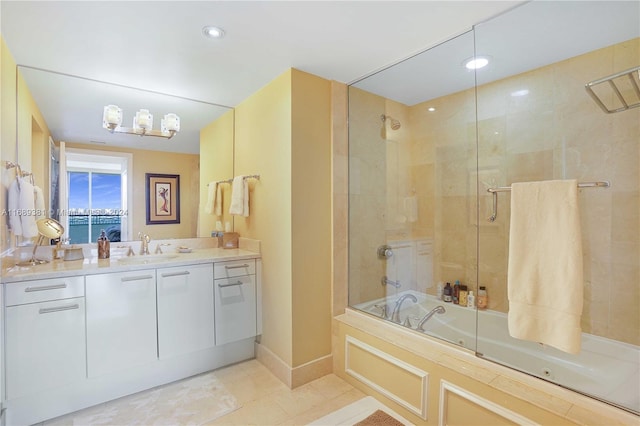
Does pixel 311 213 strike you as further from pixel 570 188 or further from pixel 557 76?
pixel 557 76

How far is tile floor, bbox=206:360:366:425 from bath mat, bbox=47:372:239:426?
0.27 ft

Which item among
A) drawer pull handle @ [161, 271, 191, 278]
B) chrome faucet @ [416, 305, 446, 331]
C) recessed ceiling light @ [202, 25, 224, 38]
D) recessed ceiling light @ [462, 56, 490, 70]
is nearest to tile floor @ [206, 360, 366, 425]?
chrome faucet @ [416, 305, 446, 331]

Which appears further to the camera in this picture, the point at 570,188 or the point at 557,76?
the point at 557,76

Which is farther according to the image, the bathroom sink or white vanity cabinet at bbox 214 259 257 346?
white vanity cabinet at bbox 214 259 257 346

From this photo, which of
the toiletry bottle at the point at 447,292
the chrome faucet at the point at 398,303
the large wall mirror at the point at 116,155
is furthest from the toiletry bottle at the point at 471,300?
the large wall mirror at the point at 116,155

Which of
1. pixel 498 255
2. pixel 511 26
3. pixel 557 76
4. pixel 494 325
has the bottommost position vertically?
pixel 494 325

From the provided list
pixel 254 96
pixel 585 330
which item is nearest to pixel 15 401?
pixel 254 96

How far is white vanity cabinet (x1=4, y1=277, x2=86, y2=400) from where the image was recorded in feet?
5.55

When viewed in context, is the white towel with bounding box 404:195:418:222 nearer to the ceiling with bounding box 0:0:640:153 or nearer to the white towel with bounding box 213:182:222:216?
the ceiling with bounding box 0:0:640:153

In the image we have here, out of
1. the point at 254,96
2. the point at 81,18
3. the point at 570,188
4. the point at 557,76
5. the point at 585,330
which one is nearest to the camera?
the point at 570,188

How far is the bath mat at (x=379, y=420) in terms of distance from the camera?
1.81m

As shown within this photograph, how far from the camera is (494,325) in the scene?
224cm

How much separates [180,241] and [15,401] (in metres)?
1.41

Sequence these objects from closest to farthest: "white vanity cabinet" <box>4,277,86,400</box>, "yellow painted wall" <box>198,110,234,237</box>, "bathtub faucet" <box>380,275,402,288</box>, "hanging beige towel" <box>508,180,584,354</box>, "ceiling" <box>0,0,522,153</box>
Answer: "hanging beige towel" <box>508,180,584,354</box> < "ceiling" <box>0,0,522,153</box> < "white vanity cabinet" <box>4,277,86,400</box> < "bathtub faucet" <box>380,275,402,288</box> < "yellow painted wall" <box>198,110,234,237</box>
